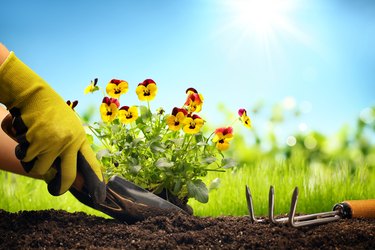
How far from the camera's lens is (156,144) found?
2.38 metres

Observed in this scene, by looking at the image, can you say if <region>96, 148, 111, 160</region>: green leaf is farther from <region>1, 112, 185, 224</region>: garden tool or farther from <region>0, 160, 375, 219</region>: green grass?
<region>0, 160, 375, 219</region>: green grass

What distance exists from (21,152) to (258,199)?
1.65 meters

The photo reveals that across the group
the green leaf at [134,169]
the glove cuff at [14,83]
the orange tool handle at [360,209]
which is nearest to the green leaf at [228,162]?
the green leaf at [134,169]

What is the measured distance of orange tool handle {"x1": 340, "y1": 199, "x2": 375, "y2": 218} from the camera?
2.23m

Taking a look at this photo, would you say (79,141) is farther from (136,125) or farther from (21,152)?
(136,125)

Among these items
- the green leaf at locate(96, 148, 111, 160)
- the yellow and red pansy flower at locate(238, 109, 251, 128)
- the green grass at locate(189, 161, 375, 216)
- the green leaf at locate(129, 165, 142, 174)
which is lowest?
the green grass at locate(189, 161, 375, 216)

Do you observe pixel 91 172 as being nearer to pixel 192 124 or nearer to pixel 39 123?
pixel 39 123

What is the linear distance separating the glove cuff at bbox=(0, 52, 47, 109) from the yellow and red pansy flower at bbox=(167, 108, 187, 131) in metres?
0.65

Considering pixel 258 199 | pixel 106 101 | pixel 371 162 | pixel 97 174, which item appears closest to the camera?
pixel 97 174

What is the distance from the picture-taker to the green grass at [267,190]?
10.2ft

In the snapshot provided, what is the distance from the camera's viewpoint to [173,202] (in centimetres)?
251

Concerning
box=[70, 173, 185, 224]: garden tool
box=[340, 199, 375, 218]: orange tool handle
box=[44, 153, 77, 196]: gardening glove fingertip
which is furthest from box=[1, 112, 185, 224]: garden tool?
box=[340, 199, 375, 218]: orange tool handle

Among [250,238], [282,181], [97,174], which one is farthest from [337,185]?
[97,174]

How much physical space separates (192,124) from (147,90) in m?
0.29
